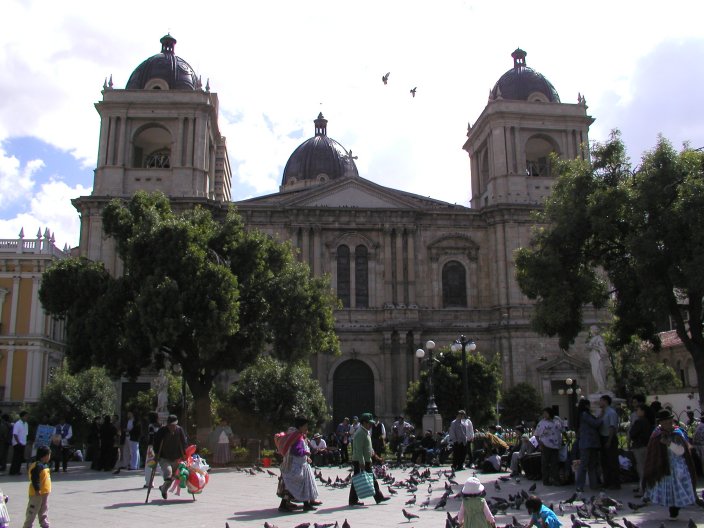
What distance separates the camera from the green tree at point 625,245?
55.1 feet

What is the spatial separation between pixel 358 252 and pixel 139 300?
738 inches

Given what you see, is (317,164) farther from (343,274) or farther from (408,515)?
(408,515)

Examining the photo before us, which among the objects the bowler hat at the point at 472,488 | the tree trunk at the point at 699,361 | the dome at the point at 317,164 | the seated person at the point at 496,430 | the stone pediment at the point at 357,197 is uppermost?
the dome at the point at 317,164

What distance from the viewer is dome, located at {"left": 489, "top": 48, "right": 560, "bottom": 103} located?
41.1m

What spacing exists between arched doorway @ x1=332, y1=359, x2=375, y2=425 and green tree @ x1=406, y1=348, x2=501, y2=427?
727 cm

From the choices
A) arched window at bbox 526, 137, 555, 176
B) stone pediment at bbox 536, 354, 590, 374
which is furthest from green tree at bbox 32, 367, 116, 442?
arched window at bbox 526, 137, 555, 176

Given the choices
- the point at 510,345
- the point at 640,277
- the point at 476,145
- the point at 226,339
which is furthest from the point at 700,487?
the point at 476,145

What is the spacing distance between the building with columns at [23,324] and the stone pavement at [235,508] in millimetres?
23968

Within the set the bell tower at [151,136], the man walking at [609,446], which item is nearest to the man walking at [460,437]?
the man walking at [609,446]

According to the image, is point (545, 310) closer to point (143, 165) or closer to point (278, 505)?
point (278, 505)

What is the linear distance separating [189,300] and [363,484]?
1071cm

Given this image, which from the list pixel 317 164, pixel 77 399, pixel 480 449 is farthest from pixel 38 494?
pixel 317 164

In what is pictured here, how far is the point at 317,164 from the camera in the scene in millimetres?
53906

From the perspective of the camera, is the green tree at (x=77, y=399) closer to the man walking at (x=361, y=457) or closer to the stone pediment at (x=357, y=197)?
the stone pediment at (x=357, y=197)
